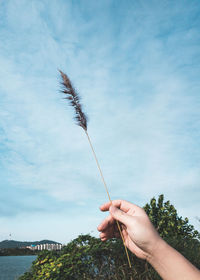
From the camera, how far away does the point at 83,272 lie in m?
3.79

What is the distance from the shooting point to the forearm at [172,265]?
1.42 m

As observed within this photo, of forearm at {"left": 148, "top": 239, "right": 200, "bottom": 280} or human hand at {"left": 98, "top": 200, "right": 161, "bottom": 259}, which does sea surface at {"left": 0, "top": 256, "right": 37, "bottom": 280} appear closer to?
human hand at {"left": 98, "top": 200, "right": 161, "bottom": 259}

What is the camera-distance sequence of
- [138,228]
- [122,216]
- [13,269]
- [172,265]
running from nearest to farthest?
[172,265], [138,228], [122,216], [13,269]

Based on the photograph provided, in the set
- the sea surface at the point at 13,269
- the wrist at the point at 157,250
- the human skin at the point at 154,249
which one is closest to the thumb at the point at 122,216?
the human skin at the point at 154,249

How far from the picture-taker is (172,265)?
150cm

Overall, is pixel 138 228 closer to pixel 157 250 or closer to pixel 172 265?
pixel 157 250

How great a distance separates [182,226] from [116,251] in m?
4.53

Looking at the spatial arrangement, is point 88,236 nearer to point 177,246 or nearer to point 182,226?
point 177,246

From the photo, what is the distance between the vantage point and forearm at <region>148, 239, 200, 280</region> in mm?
1422

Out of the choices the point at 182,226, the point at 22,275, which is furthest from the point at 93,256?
the point at 182,226

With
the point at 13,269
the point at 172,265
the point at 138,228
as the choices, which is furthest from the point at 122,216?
the point at 13,269

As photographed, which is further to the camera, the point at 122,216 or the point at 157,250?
the point at 122,216

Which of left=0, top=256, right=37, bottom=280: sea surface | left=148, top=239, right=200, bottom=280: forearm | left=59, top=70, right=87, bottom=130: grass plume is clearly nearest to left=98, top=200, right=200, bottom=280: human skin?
left=148, top=239, right=200, bottom=280: forearm

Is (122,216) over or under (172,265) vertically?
over
